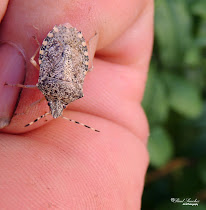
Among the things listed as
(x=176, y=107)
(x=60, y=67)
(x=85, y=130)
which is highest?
(x=60, y=67)

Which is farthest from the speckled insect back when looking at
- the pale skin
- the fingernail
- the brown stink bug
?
the fingernail

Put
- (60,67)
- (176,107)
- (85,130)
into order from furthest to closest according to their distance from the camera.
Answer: (176,107) < (85,130) < (60,67)

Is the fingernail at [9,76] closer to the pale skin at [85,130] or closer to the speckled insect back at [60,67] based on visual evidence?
the pale skin at [85,130]

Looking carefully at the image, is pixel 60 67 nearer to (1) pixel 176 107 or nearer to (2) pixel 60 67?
(2) pixel 60 67

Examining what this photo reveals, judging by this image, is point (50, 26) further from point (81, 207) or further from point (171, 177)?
point (171, 177)

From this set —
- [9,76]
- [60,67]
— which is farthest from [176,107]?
[9,76]

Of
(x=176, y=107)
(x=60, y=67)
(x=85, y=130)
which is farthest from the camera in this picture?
(x=176, y=107)

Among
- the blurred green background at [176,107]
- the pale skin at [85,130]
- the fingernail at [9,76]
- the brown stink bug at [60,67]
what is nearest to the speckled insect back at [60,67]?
the brown stink bug at [60,67]
